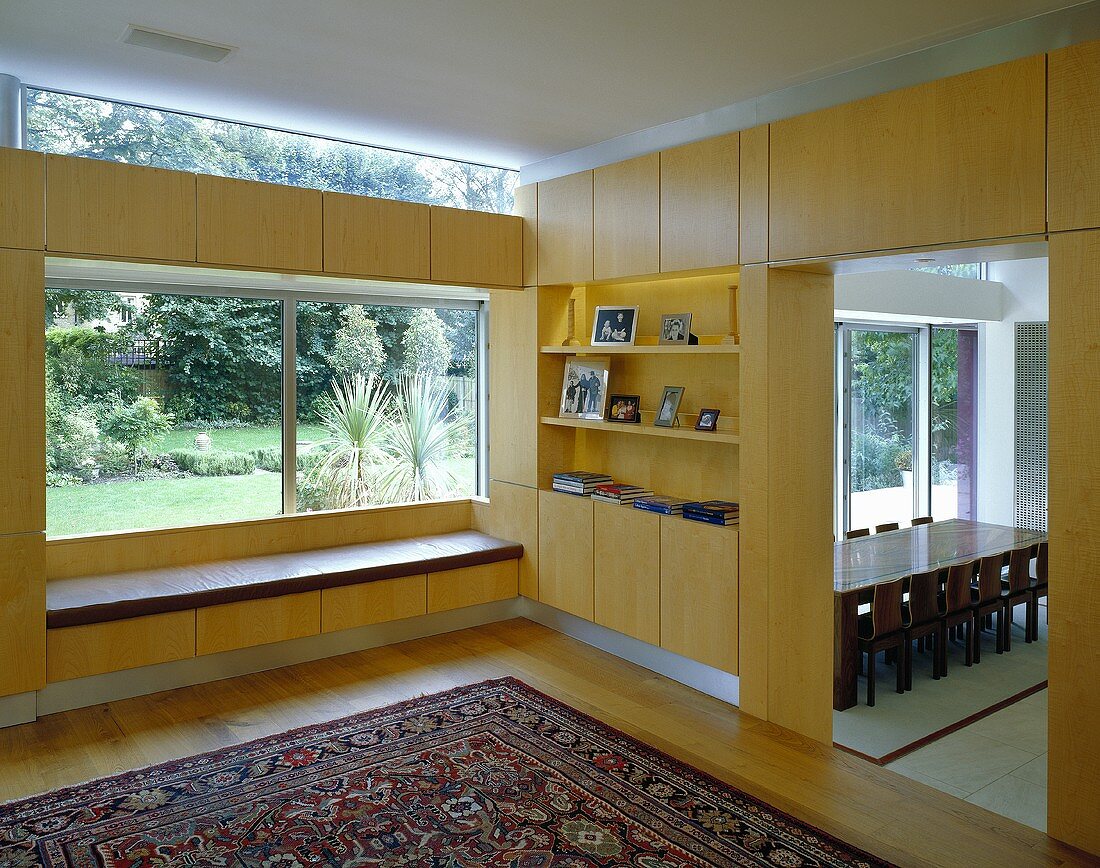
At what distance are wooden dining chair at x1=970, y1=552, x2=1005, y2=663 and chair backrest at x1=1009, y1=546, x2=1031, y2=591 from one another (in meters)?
0.22

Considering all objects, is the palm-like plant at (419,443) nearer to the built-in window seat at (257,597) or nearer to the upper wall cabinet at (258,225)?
the built-in window seat at (257,597)

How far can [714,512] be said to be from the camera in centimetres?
438

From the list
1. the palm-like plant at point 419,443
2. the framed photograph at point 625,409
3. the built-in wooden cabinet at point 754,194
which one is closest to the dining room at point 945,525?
the built-in wooden cabinet at point 754,194

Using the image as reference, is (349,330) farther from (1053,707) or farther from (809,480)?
(1053,707)

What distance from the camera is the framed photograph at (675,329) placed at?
475 centimetres

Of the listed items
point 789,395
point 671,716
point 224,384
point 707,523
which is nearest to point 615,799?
point 671,716

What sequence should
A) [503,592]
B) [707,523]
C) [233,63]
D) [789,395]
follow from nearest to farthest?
[233,63] < [789,395] < [707,523] < [503,592]

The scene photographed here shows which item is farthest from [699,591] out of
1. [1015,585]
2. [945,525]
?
[945,525]

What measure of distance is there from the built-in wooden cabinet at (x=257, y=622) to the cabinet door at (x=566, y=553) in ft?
4.78

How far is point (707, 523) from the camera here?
174 inches

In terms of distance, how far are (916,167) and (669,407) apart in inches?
75.3

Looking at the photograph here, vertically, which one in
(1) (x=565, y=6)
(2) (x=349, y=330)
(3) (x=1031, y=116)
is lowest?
(2) (x=349, y=330)

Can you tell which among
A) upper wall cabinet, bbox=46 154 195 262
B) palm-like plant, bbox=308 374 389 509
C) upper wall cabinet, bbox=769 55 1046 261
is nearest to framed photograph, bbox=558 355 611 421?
palm-like plant, bbox=308 374 389 509

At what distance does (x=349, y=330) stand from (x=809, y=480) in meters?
3.24
